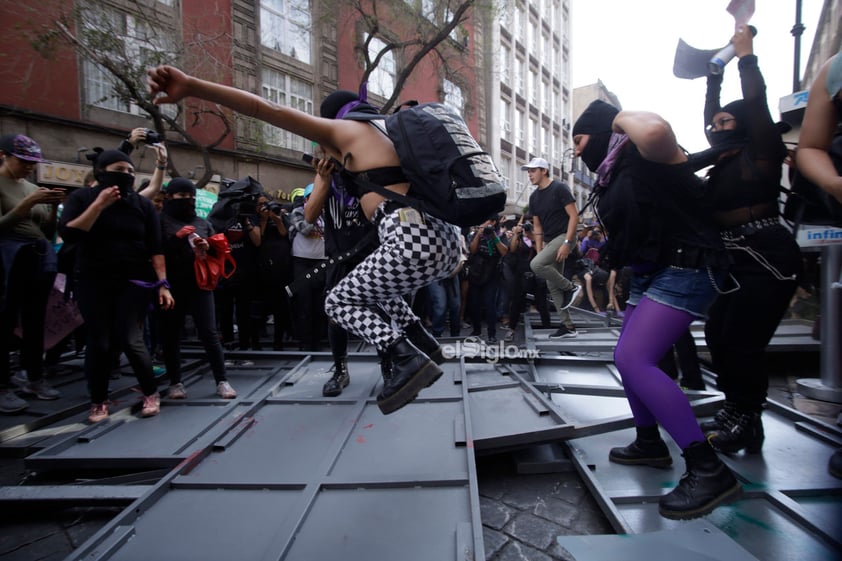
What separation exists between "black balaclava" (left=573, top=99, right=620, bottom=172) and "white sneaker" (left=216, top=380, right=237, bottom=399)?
3.14 m

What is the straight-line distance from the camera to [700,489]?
189 centimetres

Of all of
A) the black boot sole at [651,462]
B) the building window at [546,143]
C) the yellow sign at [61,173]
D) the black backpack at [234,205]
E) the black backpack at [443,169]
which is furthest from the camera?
the building window at [546,143]

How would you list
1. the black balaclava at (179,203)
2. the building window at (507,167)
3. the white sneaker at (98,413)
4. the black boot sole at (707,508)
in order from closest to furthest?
the black boot sole at (707,508)
the white sneaker at (98,413)
the black balaclava at (179,203)
the building window at (507,167)

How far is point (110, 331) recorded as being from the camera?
3.38 metres

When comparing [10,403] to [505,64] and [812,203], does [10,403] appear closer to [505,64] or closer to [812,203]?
[812,203]

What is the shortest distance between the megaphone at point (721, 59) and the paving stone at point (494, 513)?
2.68 metres

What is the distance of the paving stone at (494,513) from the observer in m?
2.18

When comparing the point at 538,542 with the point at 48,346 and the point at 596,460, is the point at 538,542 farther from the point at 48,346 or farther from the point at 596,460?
the point at 48,346

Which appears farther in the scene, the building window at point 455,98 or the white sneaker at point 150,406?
the building window at point 455,98

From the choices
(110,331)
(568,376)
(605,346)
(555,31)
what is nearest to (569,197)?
(605,346)

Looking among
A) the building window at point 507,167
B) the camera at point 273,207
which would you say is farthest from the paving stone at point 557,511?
the building window at point 507,167

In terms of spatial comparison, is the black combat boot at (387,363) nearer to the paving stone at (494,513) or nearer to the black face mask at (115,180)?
the paving stone at (494,513)

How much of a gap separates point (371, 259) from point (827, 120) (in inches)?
81.0

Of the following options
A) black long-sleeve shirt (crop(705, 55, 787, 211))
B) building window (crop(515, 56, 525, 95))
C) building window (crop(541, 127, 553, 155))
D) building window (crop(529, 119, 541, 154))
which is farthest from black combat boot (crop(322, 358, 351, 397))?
building window (crop(541, 127, 553, 155))
